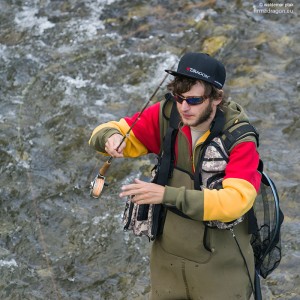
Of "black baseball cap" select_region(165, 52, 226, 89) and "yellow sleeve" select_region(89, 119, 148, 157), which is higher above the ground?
"black baseball cap" select_region(165, 52, 226, 89)

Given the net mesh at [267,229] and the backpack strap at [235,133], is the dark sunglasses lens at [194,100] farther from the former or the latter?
the net mesh at [267,229]

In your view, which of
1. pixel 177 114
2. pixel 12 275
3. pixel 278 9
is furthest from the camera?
pixel 278 9

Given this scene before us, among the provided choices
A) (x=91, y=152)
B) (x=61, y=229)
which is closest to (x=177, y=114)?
(x=61, y=229)

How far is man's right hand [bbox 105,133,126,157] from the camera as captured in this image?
408cm

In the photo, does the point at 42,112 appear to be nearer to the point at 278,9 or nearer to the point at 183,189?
the point at 278,9

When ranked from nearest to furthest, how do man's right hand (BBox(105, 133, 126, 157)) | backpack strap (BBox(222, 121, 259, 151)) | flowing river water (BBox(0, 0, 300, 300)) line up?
1. backpack strap (BBox(222, 121, 259, 151))
2. man's right hand (BBox(105, 133, 126, 157))
3. flowing river water (BBox(0, 0, 300, 300))

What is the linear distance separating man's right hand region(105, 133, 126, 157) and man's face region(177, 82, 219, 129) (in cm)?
48

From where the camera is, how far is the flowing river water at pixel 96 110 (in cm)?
695

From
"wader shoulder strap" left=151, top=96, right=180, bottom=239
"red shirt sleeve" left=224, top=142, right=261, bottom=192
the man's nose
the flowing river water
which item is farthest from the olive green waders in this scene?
the flowing river water

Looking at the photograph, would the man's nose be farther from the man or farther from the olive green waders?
the olive green waders

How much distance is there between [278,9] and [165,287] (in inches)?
340

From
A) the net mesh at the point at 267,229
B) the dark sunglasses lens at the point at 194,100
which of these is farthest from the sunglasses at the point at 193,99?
the net mesh at the point at 267,229

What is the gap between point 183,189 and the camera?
371cm

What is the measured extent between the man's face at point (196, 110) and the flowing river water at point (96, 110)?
302 centimetres
